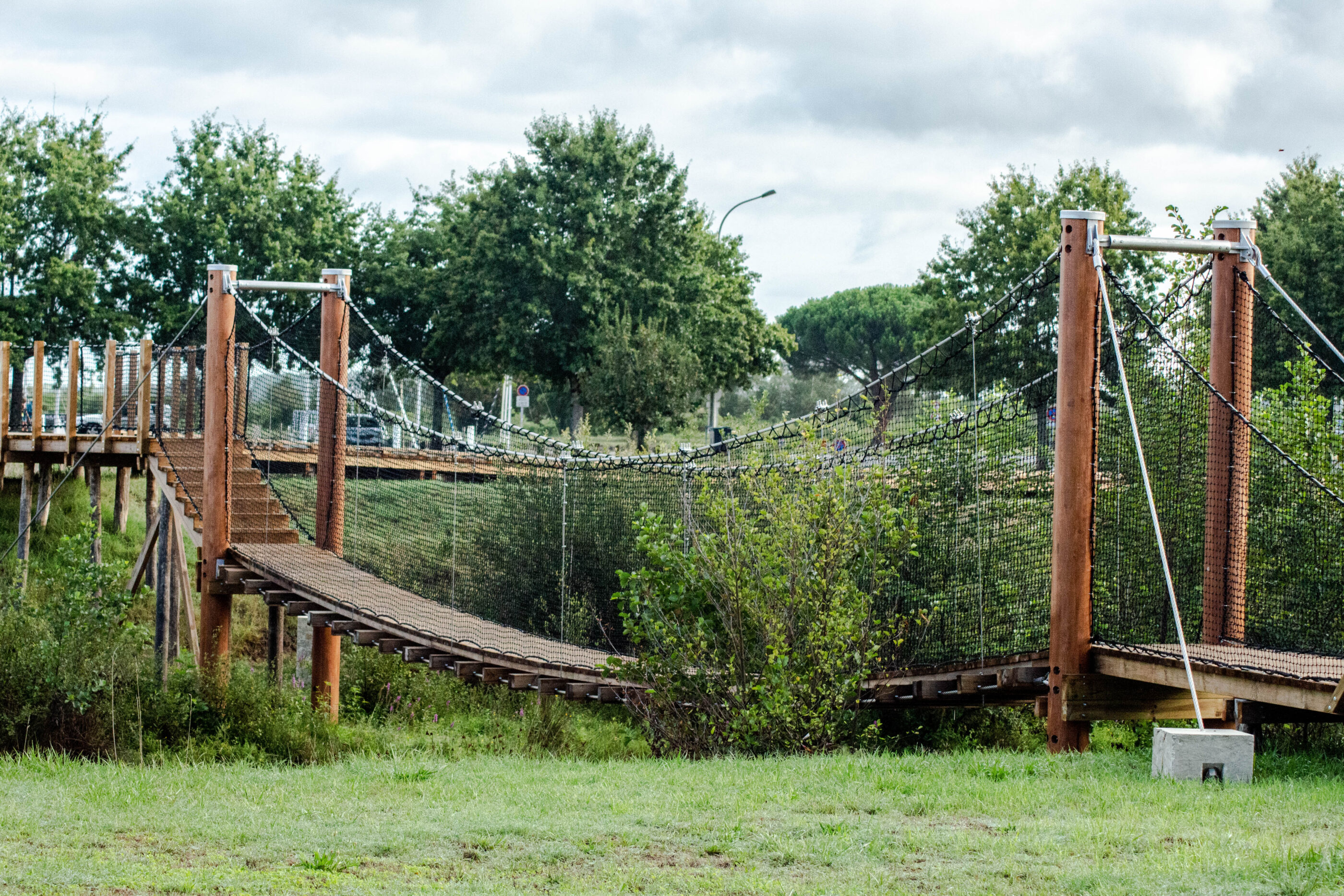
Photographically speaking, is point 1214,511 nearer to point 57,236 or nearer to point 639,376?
point 639,376

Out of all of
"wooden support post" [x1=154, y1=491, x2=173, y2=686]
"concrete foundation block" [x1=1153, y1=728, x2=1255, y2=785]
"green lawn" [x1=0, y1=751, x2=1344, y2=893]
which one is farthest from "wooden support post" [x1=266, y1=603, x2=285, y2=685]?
"concrete foundation block" [x1=1153, y1=728, x2=1255, y2=785]

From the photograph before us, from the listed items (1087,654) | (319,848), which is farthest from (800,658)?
(319,848)

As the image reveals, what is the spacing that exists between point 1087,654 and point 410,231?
28476mm

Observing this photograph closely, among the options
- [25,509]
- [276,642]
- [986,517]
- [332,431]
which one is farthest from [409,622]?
[25,509]

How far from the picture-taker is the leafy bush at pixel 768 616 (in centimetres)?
827

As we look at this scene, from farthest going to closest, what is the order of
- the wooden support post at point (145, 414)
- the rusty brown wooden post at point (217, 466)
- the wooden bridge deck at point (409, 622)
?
the wooden support post at point (145, 414), the rusty brown wooden post at point (217, 466), the wooden bridge deck at point (409, 622)

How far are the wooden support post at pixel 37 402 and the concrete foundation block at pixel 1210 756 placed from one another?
48.1ft

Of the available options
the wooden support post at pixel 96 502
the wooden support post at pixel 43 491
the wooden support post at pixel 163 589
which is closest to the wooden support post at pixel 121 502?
the wooden support post at pixel 43 491

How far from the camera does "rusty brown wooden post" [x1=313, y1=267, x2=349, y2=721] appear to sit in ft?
40.5

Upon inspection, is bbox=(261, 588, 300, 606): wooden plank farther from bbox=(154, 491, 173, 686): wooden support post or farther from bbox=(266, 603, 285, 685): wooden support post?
bbox=(154, 491, 173, 686): wooden support post

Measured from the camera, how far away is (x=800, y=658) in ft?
27.5

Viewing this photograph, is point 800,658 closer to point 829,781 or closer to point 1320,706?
point 829,781

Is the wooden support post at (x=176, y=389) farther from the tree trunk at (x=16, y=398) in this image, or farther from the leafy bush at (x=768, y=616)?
the leafy bush at (x=768, y=616)

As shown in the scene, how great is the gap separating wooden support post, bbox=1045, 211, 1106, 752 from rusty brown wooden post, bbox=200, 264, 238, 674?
7.41 meters
